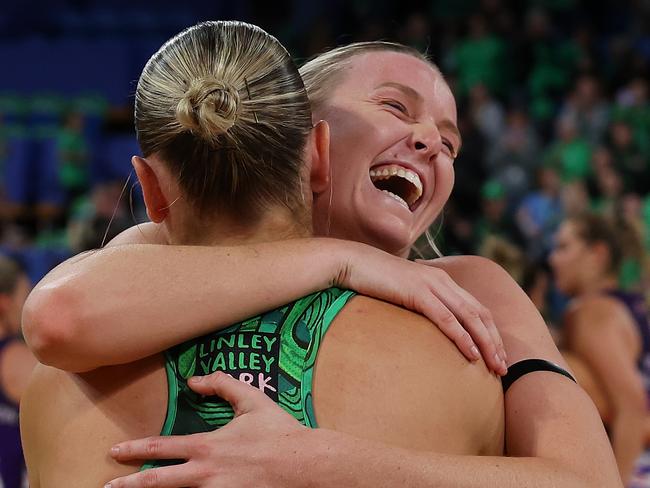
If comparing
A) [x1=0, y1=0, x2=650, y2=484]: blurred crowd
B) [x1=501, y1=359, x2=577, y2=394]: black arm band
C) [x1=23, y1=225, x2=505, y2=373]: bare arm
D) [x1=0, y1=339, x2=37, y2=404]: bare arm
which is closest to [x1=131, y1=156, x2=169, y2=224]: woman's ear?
[x1=23, y1=225, x2=505, y2=373]: bare arm

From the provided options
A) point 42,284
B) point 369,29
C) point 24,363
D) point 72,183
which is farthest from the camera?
point 369,29

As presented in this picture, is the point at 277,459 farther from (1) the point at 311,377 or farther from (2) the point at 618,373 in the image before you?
(2) the point at 618,373

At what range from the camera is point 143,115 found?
1.41 meters

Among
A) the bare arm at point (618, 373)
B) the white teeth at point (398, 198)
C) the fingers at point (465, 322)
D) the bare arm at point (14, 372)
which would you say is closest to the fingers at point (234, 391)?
the fingers at point (465, 322)

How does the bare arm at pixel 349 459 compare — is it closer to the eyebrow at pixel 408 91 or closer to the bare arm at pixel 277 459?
the bare arm at pixel 277 459

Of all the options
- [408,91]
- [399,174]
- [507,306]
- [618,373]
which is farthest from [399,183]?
[618,373]

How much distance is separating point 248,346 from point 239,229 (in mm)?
174

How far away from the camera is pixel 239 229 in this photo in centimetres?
140

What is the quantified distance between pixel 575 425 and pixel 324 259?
42 centimetres

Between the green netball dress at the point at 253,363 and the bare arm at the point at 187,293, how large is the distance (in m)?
0.03

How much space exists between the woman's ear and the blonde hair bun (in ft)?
0.46

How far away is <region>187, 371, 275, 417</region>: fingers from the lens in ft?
4.19

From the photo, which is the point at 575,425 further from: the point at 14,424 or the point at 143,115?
the point at 14,424

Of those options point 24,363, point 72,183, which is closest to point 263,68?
point 24,363
